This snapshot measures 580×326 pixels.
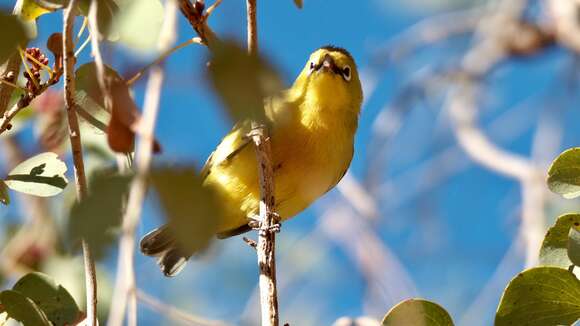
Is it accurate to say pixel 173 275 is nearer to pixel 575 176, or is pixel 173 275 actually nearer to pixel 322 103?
pixel 322 103

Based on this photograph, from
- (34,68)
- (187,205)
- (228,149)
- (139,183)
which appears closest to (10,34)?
(139,183)

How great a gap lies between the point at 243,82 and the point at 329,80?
320 cm

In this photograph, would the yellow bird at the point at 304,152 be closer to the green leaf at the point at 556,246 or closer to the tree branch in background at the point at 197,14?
the tree branch in background at the point at 197,14

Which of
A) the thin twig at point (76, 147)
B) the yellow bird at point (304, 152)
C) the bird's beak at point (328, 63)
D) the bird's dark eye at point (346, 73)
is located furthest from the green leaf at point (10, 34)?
the bird's dark eye at point (346, 73)

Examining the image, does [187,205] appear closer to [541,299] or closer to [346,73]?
[541,299]

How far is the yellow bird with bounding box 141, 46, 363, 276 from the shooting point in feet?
12.2

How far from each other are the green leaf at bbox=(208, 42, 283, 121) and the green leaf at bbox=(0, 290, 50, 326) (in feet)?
4.29

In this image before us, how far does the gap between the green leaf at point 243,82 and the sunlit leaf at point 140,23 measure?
0.64m

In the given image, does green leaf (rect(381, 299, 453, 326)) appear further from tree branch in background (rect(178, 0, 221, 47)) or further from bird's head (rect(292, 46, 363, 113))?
bird's head (rect(292, 46, 363, 113))

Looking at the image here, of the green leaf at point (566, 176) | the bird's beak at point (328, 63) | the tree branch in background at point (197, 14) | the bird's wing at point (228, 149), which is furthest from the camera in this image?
the bird's beak at point (328, 63)

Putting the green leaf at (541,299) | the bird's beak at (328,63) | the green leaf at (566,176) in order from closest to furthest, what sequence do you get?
1. the green leaf at (541,299)
2. the green leaf at (566,176)
3. the bird's beak at (328,63)

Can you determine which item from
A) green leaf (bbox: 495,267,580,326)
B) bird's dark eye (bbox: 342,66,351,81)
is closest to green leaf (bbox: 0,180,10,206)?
green leaf (bbox: 495,267,580,326)

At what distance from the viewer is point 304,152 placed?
377cm

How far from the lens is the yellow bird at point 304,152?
3.71 m
